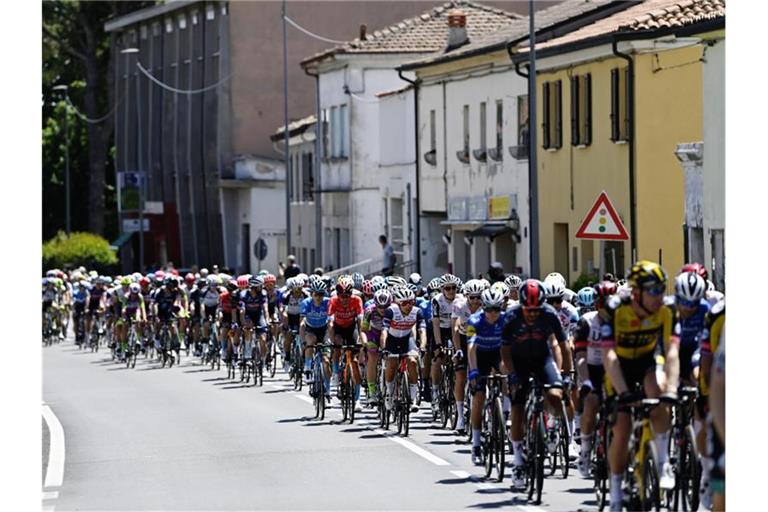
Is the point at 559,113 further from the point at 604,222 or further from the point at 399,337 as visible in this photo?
the point at 399,337

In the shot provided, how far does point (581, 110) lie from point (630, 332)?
2815 centimetres

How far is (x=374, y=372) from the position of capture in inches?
904

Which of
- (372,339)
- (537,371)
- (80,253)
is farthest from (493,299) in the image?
(80,253)

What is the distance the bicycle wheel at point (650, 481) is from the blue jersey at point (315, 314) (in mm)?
A: 12523

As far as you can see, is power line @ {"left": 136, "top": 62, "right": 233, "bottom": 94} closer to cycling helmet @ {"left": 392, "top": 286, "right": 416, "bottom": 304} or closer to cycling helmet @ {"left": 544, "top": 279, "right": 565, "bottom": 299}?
cycling helmet @ {"left": 392, "top": 286, "right": 416, "bottom": 304}

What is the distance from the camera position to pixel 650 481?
13.0m

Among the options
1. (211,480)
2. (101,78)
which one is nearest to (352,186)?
(101,78)

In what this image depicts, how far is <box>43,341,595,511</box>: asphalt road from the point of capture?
15844 mm

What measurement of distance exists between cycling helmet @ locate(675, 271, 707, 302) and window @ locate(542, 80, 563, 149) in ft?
96.0

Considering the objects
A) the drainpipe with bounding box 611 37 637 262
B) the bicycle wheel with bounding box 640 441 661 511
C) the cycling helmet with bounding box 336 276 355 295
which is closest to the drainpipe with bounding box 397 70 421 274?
the drainpipe with bounding box 611 37 637 262

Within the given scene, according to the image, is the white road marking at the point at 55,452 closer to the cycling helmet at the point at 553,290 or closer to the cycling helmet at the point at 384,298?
the cycling helmet at the point at 384,298
